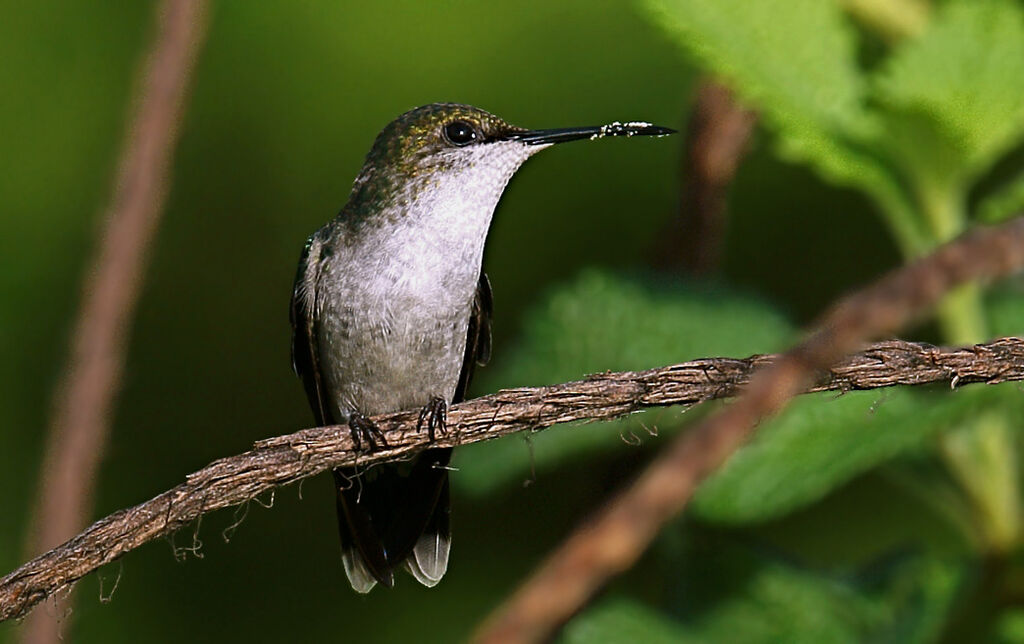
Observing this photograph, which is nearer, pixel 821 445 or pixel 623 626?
pixel 821 445

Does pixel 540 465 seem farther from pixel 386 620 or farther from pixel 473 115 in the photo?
pixel 386 620

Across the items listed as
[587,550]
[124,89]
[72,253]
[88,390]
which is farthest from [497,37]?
[587,550]

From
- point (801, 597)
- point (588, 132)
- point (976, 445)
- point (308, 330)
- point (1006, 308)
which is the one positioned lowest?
point (801, 597)

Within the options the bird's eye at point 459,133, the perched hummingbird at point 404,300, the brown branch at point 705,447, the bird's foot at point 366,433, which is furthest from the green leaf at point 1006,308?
the brown branch at point 705,447

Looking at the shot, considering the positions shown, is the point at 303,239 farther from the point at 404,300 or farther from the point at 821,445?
the point at 821,445

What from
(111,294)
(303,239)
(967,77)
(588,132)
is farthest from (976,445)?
(303,239)

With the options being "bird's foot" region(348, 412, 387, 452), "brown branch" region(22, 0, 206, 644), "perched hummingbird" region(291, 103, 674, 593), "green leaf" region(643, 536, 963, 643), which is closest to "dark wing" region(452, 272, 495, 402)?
"perched hummingbird" region(291, 103, 674, 593)

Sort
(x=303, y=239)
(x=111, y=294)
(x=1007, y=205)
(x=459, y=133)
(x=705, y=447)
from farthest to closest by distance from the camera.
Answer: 1. (x=303, y=239)
2. (x=459, y=133)
3. (x=1007, y=205)
4. (x=111, y=294)
5. (x=705, y=447)
